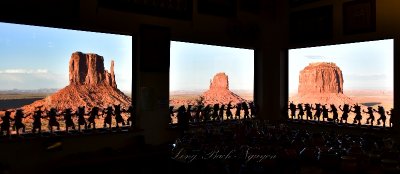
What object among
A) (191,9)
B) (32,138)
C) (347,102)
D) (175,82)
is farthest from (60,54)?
(347,102)

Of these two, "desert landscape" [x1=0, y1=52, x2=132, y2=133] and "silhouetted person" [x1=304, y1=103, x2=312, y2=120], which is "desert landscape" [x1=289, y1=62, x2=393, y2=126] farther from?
"desert landscape" [x1=0, y1=52, x2=132, y2=133]

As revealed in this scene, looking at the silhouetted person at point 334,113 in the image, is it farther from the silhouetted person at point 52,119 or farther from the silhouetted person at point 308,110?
the silhouetted person at point 52,119

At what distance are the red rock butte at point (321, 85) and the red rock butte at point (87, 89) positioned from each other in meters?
2.82

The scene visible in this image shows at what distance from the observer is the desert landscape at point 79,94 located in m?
3.62

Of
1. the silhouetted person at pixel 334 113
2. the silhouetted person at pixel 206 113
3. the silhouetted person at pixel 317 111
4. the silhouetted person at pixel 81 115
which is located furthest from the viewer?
the silhouetted person at pixel 317 111

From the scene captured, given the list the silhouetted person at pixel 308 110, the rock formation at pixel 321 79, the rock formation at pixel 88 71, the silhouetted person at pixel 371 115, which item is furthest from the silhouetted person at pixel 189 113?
the silhouetted person at pixel 371 115

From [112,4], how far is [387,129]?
377 centimetres

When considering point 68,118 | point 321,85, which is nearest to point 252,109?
point 321,85

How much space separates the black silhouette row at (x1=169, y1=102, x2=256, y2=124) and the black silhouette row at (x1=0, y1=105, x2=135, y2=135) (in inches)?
26.8

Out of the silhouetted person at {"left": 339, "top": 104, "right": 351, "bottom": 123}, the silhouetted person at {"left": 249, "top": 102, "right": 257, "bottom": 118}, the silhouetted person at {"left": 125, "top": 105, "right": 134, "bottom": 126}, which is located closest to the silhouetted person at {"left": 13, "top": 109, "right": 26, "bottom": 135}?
the silhouetted person at {"left": 125, "top": 105, "right": 134, "bottom": 126}

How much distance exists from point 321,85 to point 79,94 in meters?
3.60

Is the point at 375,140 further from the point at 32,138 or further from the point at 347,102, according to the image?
the point at 32,138

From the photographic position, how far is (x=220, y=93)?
5227 millimetres

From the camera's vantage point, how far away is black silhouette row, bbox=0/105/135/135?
338 cm
